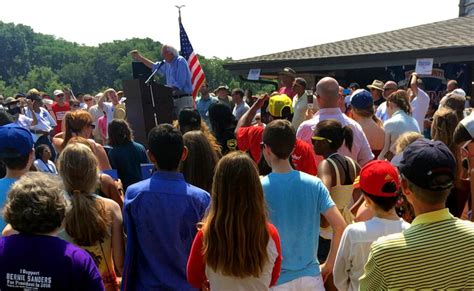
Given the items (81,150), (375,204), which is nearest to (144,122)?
(81,150)

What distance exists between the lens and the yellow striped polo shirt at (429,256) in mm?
2451

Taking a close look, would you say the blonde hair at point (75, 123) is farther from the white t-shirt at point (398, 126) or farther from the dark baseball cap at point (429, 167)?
the dark baseball cap at point (429, 167)

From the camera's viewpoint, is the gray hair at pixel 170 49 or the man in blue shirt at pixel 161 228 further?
the gray hair at pixel 170 49

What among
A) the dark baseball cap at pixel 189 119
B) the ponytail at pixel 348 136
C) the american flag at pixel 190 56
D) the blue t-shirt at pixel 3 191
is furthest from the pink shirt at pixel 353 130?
the american flag at pixel 190 56

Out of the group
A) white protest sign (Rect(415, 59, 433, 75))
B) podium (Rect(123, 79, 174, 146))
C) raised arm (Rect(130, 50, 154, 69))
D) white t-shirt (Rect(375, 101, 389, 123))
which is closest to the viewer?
podium (Rect(123, 79, 174, 146))

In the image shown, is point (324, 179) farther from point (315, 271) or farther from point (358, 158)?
point (358, 158)

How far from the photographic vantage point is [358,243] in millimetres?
3262

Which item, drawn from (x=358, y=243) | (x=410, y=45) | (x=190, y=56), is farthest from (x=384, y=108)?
(x=410, y=45)

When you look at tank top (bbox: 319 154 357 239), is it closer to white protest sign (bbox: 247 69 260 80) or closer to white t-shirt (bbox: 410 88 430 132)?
white t-shirt (bbox: 410 88 430 132)

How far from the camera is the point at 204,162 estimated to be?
14.5 ft

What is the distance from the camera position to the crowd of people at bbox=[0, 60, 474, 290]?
8.23 ft

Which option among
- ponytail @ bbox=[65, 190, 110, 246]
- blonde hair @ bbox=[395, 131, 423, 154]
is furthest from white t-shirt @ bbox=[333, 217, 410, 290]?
blonde hair @ bbox=[395, 131, 423, 154]

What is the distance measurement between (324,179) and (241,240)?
56.6 inches

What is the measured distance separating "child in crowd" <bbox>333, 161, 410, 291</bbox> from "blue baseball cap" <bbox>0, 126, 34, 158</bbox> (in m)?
2.18
